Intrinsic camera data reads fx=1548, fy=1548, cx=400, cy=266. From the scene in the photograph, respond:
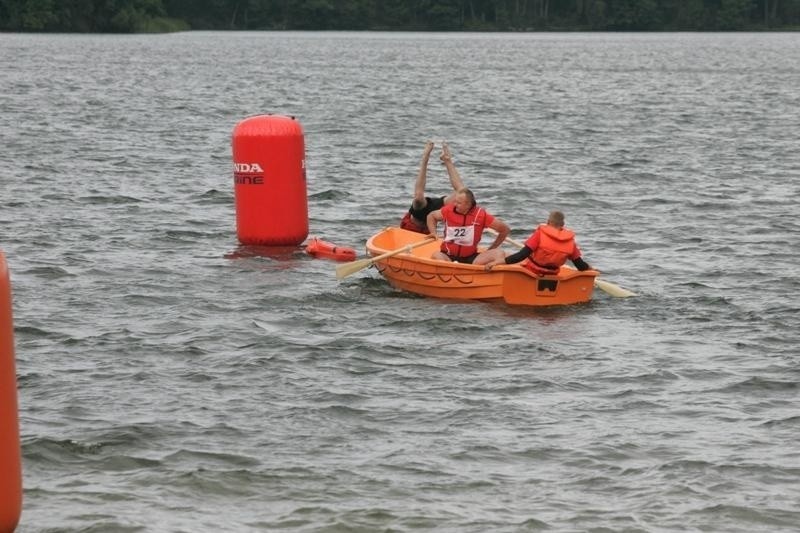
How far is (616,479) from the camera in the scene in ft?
34.0

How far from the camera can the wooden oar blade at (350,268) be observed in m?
17.0

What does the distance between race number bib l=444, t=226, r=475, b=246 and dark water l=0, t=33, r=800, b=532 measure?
794 millimetres

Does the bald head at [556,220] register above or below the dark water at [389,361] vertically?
above

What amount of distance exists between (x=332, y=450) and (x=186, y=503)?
144 centimetres

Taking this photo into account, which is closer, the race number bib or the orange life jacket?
the orange life jacket

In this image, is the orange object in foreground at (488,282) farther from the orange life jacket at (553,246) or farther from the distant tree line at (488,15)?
the distant tree line at (488,15)

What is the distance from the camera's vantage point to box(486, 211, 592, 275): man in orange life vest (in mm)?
14992

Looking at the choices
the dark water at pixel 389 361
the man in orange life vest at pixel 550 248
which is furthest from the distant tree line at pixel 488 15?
the man in orange life vest at pixel 550 248

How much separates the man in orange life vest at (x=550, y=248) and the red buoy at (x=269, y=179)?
415 cm

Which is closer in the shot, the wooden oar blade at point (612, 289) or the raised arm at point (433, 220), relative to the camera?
the wooden oar blade at point (612, 289)

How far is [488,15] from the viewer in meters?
169

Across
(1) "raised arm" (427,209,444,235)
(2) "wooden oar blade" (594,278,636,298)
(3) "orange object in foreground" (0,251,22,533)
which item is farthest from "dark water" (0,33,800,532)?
(3) "orange object in foreground" (0,251,22,533)

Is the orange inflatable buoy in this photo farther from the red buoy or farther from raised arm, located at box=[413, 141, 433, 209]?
raised arm, located at box=[413, 141, 433, 209]

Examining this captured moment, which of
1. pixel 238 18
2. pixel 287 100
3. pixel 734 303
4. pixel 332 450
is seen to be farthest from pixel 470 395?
pixel 238 18
